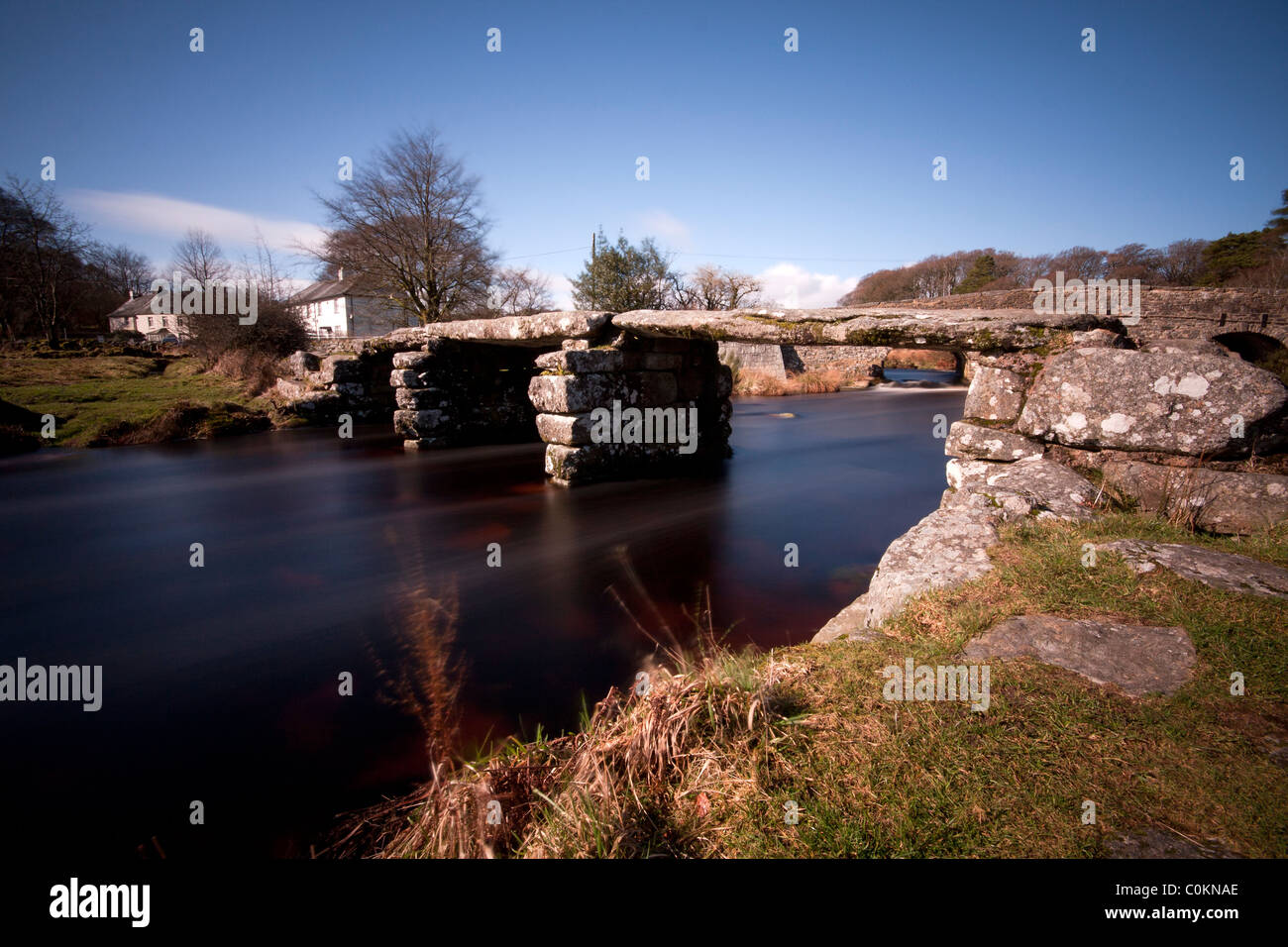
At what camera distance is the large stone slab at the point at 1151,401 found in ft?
11.6

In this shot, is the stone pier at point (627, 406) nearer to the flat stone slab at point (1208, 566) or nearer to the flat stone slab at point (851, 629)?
the flat stone slab at point (851, 629)

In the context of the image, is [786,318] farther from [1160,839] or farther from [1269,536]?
[1160,839]

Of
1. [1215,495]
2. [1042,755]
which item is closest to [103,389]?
[1042,755]

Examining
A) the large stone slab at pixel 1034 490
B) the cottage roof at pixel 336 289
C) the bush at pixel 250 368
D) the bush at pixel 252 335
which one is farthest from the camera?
the cottage roof at pixel 336 289

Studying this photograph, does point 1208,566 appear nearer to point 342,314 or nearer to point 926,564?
point 926,564

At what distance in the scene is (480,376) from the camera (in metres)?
10.7

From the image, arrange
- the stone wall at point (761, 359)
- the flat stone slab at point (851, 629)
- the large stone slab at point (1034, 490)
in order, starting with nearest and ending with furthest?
the flat stone slab at point (851, 629), the large stone slab at point (1034, 490), the stone wall at point (761, 359)

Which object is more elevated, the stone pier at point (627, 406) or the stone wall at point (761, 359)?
the stone wall at point (761, 359)

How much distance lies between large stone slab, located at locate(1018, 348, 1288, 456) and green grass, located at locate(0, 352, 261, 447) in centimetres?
1444

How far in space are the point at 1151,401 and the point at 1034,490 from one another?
37.7 inches

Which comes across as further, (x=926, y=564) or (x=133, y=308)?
(x=133, y=308)

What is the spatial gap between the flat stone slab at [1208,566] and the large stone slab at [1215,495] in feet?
2.58

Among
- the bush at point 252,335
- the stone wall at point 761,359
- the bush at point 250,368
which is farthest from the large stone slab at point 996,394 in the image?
the stone wall at point 761,359

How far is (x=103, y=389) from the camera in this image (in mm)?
12648
